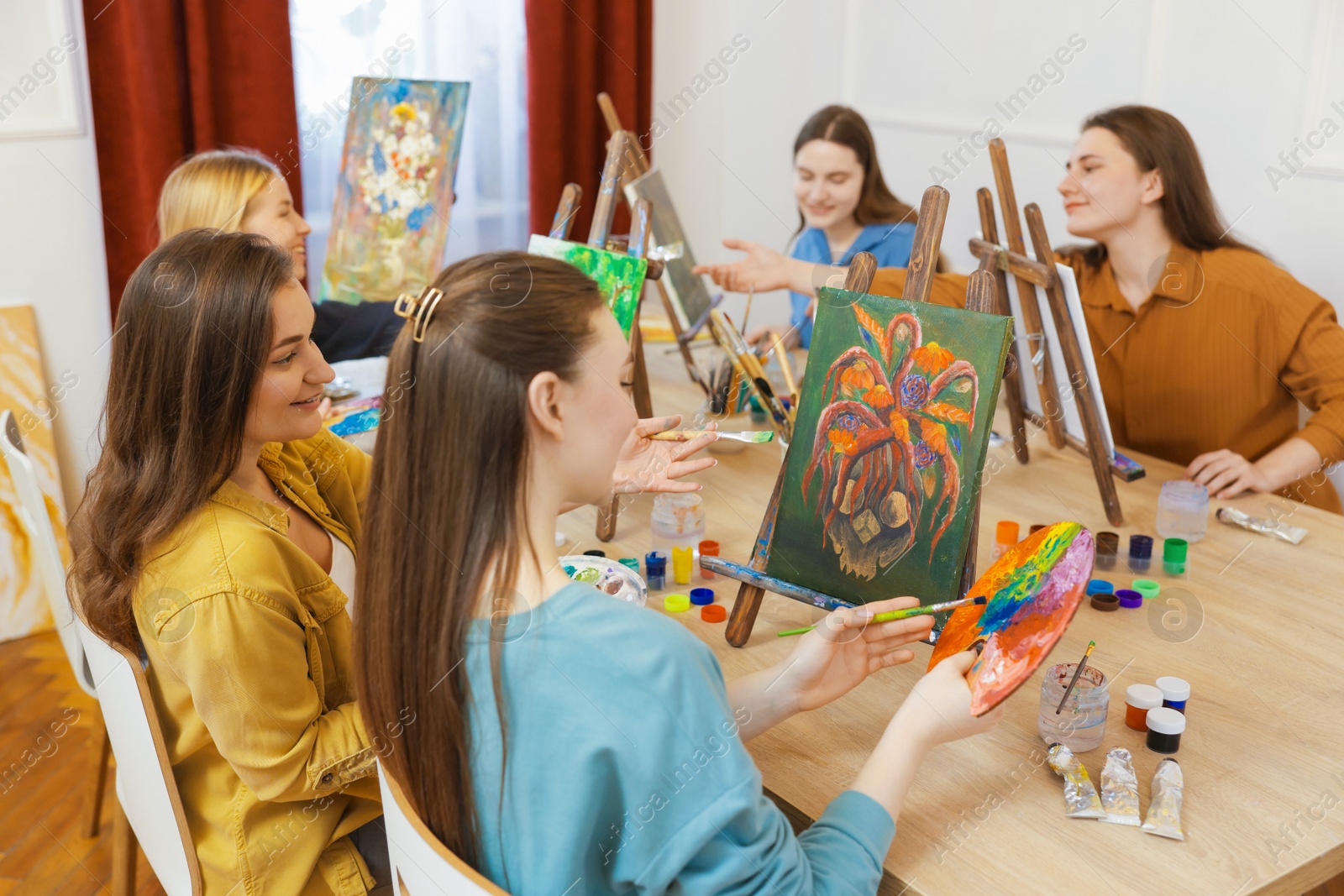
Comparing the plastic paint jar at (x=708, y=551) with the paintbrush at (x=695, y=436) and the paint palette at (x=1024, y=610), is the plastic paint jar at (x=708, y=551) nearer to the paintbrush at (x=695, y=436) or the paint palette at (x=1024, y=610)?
the paintbrush at (x=695, y=436)

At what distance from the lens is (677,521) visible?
1861 millimetres

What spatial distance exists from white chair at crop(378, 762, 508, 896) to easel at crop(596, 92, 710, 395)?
1.44 metres

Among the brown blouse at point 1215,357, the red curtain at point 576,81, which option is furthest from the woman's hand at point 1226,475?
the red curtain at point 576,81

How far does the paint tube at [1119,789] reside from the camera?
45.9 inches

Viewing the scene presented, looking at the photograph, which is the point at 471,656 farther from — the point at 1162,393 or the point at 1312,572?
the point at 1162,393

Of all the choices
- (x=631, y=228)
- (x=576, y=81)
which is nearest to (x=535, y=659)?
(x=631, y=228)

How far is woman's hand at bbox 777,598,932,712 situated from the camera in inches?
50.4

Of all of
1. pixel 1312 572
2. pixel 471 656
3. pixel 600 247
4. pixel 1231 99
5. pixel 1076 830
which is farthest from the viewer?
pixel 1231 99

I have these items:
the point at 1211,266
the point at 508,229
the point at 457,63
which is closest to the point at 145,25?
the point at 457,63

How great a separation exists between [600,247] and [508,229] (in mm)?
2294

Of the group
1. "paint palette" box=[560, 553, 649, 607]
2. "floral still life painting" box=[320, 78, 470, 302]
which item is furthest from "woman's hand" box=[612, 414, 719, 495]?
"floral still life painting" box=[320, 78, 470, 302]

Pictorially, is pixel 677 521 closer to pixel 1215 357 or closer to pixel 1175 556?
pixel 1175 556

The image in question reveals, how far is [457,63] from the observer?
3.98m

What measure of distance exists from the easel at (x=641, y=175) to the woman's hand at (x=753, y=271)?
0.43ft
